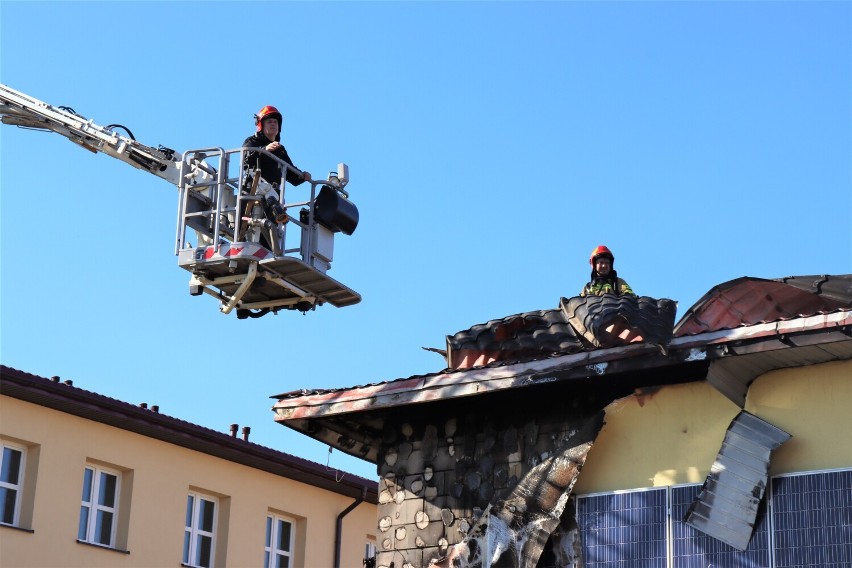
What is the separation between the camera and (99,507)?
21719mm

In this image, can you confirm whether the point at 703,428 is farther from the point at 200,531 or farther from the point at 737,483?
the point at 200,531

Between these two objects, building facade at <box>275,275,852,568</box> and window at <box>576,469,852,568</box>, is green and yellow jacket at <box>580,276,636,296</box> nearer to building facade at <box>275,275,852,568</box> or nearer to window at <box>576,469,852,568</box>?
building facade at <box>275,275,852,568</box>

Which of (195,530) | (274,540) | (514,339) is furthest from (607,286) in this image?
A: (274,540)

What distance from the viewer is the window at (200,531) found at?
76.1 feet

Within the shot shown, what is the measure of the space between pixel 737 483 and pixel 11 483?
12.5m

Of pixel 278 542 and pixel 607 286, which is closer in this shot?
pixel 607 286

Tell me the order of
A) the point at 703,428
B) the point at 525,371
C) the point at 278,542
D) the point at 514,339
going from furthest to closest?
the point at 278,542 → the point at 514,339 → the point at 525,371 → the point at 703,428

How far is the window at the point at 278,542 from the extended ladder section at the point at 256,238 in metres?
10.6

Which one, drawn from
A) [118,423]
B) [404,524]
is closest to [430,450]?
[404,524]

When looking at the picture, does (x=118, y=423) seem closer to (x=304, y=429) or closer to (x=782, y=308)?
(x=304, y=429)

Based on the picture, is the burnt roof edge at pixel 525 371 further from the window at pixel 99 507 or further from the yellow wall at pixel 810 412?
the window at pixel 99 507

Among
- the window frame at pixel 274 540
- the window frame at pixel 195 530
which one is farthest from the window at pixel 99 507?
the window frame at pixel 274 540

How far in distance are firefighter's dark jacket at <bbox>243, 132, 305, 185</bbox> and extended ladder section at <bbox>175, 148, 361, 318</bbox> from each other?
0.07 metres

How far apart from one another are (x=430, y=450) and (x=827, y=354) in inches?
148
